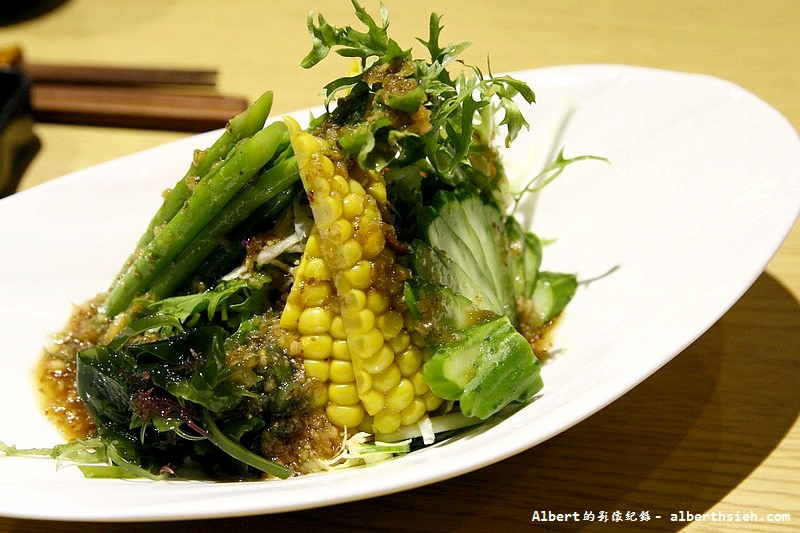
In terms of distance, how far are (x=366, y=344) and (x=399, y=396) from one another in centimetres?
16

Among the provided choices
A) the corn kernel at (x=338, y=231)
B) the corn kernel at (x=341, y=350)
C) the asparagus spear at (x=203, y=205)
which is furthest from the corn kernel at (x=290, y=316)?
the asparagus spear at (x=203, y=205)

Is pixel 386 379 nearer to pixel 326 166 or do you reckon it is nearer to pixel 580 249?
pixel 326 166

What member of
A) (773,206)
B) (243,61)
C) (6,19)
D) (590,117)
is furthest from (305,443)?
(6,19)

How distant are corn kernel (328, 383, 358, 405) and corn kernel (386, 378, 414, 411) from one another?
3.2 inches

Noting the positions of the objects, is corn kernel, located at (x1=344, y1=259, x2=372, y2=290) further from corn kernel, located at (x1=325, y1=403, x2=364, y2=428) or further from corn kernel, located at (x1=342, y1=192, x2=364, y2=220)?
corn kernel, located at (x1=325, y1=403, x2=364, y2=428)

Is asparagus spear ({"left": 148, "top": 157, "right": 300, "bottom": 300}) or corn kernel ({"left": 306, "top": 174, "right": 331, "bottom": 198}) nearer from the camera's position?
corn kernel ({"left": 306, "top": 174, "right": 331, "bottom": 198})

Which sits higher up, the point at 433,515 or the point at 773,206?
the point at 773,206

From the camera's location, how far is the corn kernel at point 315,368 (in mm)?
1665

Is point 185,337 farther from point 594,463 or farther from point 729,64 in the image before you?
point 729,64

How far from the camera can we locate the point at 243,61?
13.0ft

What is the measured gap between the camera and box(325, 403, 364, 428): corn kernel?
66.4 inches

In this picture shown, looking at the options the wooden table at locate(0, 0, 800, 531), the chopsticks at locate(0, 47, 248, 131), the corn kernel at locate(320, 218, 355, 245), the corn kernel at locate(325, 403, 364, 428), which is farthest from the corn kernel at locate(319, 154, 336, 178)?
the chopsticks at locate(0, 47, 248, 131)

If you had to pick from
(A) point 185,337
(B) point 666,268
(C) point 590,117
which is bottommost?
(A) point 185,337

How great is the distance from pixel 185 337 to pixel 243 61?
268 centimetres
